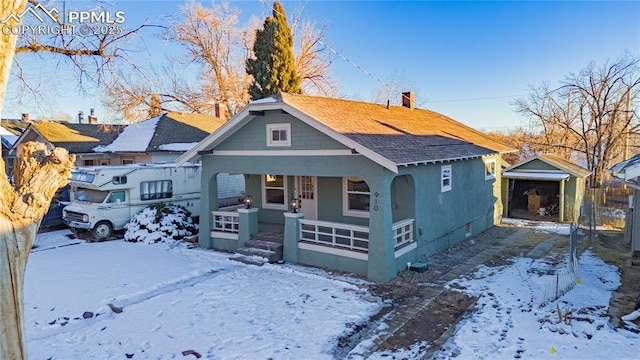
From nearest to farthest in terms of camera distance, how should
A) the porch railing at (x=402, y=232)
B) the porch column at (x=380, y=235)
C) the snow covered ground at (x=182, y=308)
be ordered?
the snow covered ground at (x=182, y=308), the porch column at (x=380, y=235), the porch railing at (x=402, y=232)

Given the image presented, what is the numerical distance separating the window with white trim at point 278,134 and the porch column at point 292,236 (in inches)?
83.7

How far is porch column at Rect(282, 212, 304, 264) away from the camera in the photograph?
1179 cm

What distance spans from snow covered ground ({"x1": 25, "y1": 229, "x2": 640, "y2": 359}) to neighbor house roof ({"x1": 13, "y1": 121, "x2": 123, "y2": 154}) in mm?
13472

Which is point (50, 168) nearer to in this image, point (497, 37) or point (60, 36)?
point (60, 36)

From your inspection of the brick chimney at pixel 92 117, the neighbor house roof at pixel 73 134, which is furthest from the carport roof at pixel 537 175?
the brick chimney at pixel 92 117

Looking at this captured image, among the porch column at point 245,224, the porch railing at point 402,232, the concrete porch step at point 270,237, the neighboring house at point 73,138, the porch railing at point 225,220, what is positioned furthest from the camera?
the neighboring house at point 73,138

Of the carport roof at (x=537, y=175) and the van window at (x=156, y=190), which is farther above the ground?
the carport roof at (x=537, y=175)

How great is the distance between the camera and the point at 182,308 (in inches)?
333

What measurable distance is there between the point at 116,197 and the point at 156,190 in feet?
4.95

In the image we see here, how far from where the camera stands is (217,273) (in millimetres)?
10891

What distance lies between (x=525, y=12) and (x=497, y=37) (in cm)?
781

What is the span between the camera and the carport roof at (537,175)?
18969 mm

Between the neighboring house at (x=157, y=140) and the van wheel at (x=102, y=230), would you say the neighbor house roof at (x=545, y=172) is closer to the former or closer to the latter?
the neighboring house at (x=157, y=140)

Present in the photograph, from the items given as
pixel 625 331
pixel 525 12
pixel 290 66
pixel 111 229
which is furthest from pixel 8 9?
pixel 525 12
